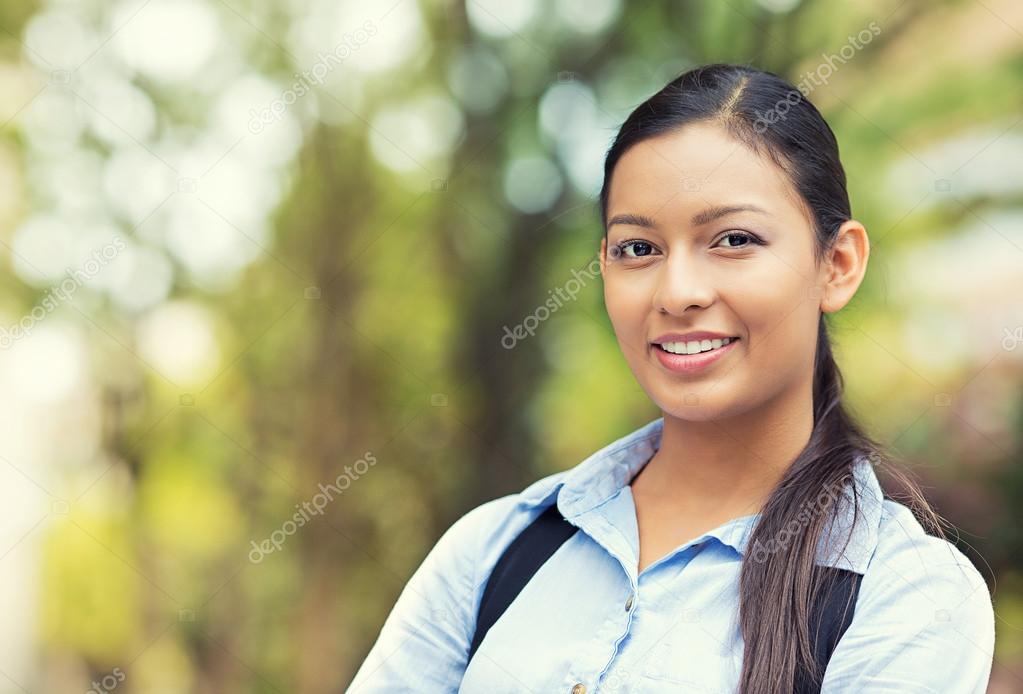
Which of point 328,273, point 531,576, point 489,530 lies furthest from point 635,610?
point 328,273

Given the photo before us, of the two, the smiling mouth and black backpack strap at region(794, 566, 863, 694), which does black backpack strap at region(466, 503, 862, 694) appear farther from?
the smiling mouth

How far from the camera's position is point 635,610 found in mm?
1399

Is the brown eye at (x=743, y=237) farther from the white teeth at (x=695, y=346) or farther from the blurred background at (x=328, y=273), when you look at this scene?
the blurred background at (x=328, y=273)

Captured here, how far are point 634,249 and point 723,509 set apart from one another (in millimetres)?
390

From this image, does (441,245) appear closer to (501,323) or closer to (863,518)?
(501,323)

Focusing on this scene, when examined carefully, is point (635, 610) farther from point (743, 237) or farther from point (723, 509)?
point (743, 237)

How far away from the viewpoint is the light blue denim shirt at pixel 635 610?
1215 mm

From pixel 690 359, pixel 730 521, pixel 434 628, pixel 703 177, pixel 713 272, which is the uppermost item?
pixel 703 177

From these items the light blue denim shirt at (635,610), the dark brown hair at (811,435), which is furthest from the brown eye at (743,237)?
the light blue denim shirt at (635,610)

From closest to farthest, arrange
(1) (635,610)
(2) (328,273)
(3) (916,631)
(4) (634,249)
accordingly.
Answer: (3) (916,631) < (1) (635,610) < (4) (634,249) < (2) (328,273)

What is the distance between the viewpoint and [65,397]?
6.57 metres

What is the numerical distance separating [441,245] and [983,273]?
3.06 m

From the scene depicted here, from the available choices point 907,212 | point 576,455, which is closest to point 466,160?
point 576,455

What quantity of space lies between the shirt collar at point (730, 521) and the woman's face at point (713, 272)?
167 mm
